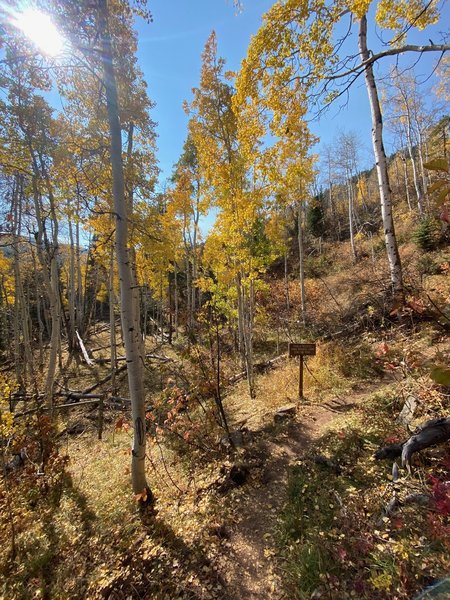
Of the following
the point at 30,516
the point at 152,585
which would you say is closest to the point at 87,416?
the point at 30,516

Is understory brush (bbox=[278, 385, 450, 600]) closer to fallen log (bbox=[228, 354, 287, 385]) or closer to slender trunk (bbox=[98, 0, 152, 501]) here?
slender trunk (bbox=[98, 0, 152, 501])

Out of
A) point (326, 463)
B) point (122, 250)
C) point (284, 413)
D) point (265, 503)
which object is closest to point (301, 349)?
point (284, 413)

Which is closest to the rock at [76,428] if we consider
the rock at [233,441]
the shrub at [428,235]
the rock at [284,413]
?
the rock at [233,441]

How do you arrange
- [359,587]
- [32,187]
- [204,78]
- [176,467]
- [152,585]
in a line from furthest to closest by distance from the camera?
[32,187] < [204,78] < [176,467] < [152,585] < [359,587]

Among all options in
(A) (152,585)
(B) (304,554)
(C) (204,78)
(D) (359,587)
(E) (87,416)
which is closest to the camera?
(D) (359,587)

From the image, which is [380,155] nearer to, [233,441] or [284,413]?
[284,413]

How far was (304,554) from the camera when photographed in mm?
2537

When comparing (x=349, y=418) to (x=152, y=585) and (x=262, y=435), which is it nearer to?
(x=262, y=435)

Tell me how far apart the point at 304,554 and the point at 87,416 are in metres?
7.93

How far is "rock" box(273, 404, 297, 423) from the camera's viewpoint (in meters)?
5.38

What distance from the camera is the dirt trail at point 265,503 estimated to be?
8.54ft

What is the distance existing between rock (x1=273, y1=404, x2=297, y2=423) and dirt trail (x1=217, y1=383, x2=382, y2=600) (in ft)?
0.59

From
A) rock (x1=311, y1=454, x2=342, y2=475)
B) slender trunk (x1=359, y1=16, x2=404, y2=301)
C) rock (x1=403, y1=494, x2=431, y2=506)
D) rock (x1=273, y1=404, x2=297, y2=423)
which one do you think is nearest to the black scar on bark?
rock (x1=311, y1=454, x2=342, y2=475)

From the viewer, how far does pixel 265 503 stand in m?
3.47
